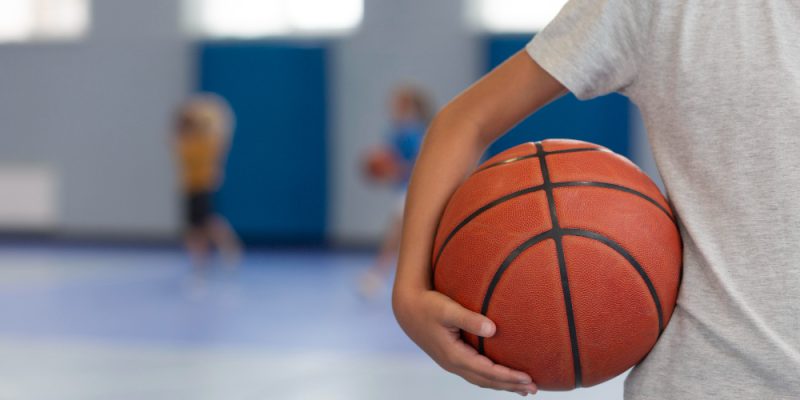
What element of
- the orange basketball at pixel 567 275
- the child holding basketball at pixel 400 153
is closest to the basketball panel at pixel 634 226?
the orange basketball at pixel 567 275

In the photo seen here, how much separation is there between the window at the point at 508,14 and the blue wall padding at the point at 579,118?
211mm

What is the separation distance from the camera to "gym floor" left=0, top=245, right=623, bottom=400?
313cm

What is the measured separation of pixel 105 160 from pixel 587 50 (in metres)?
8.28

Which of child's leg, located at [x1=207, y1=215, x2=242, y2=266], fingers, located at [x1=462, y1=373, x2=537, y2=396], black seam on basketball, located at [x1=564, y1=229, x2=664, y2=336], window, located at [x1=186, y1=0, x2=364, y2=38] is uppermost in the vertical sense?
black seam on basketball, located at [x1=564, y1=229, x2=664, y2=336]

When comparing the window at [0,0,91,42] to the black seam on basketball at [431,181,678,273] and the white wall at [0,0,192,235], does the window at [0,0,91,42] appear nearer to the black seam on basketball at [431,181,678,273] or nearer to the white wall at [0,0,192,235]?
the white wall at [0,0,192,235]

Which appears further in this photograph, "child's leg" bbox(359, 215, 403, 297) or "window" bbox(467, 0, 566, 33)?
"window" bbox(467, 0, 566, 33)

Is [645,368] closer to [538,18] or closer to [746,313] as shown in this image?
[746,313]

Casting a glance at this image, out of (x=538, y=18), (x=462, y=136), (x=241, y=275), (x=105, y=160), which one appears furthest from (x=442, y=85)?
(x=462, y=136)

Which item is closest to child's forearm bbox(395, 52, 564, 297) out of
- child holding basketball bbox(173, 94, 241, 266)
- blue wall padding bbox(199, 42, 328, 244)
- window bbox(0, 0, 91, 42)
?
child holding basketball bbox(173, 94, 241, 266)

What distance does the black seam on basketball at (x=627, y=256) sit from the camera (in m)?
0.92

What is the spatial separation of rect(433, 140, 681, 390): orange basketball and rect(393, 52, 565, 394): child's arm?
3cm

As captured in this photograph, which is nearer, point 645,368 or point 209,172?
point 645,368

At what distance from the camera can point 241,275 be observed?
20.5 ft

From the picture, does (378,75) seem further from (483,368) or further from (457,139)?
(483,368)
